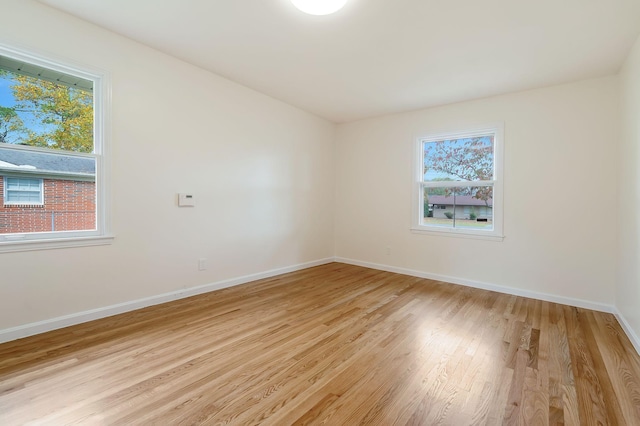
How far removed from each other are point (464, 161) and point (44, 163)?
4763 mm

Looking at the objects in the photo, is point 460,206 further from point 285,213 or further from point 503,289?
point 285,213

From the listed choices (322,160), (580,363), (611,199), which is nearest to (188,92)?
(322,160)

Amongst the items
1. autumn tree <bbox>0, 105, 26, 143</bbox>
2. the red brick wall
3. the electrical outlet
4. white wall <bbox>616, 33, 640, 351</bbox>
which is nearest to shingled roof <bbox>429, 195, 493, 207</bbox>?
white wall <bbox>616, 33, 640, 351</bbox>

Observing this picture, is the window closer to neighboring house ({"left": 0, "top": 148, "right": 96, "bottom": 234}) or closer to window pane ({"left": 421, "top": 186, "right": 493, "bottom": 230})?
neighboring house ({"left": 0, "top": 148, "right": 96, "bottom": 234})

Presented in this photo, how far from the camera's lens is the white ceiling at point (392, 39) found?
2289 millimetres

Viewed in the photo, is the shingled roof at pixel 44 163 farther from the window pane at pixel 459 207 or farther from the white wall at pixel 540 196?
the window pane at pixel 459 207

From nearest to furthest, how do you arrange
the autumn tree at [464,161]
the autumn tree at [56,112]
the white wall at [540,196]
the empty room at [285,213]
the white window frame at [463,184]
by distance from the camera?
the empty room at [285,213]
the autumn tree at [56,112]
the white wall at [540,196]
the white window frame at [463,184]
the autumn tree at [464,161]

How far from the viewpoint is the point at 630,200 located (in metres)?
2.68

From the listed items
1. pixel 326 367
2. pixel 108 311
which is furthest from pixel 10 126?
pixel 326 367

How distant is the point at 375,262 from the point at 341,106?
2.65 metres

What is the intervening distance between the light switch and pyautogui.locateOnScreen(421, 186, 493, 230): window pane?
3.34 m

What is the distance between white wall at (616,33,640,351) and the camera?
97.3 inches

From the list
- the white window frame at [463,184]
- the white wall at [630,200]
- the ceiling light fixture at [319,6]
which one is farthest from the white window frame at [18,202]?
the white wall at [630,200]

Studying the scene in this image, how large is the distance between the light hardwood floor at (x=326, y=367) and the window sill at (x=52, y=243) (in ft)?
2.34
